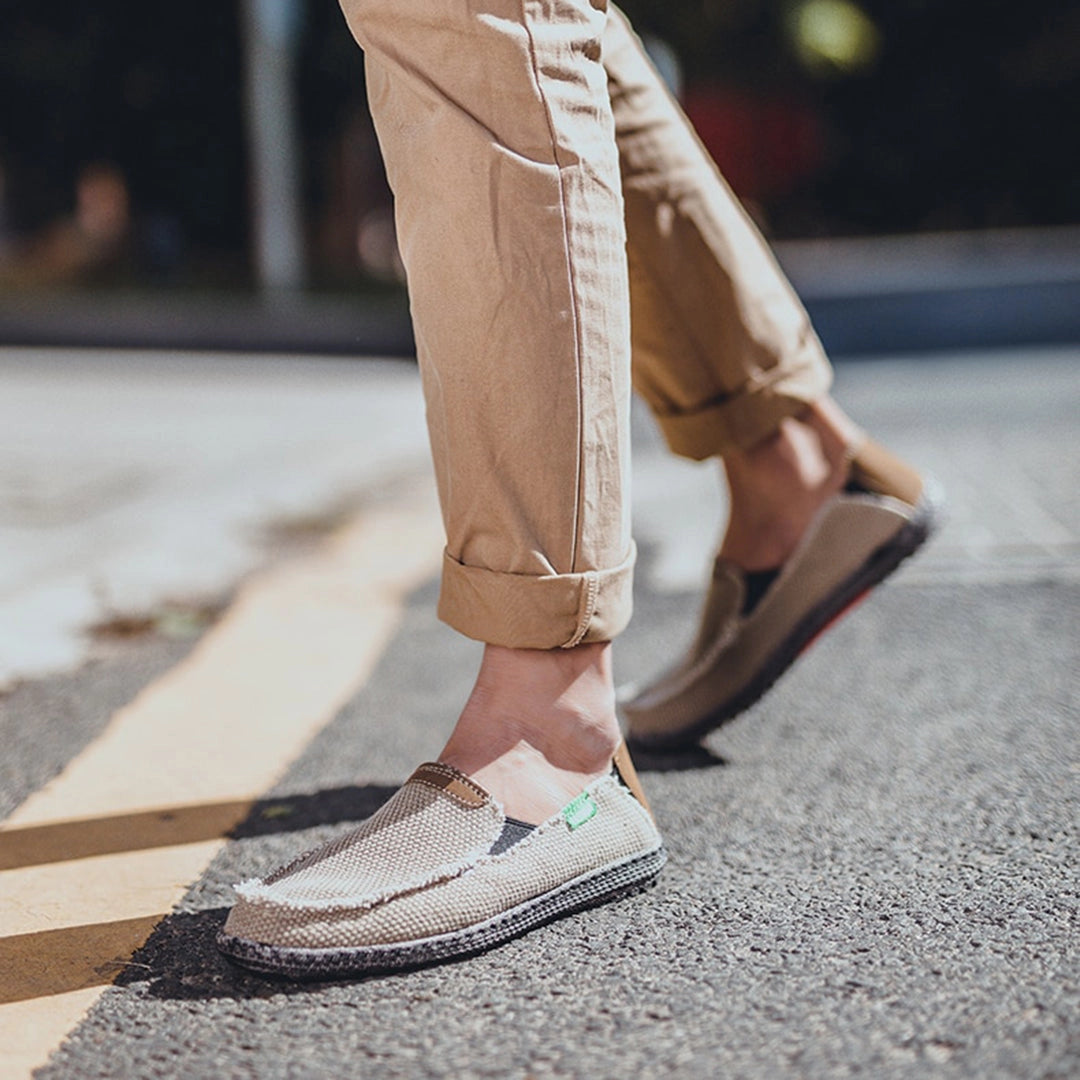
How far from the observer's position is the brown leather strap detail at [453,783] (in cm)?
103

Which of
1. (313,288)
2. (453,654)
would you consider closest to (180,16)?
(313,288)

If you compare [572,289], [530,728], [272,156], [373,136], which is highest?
[572,289]

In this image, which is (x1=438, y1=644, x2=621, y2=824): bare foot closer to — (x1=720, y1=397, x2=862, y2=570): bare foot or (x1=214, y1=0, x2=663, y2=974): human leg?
(x1=214, y1=0, x2=663, y2=974): human leg

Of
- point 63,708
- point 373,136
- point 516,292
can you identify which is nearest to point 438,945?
point 516,292

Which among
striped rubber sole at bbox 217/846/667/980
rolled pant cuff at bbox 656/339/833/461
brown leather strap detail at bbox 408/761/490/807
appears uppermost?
rolled pant cuff at bbox 656/339/833/461

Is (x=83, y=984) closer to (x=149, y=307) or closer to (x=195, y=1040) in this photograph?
(x=195, y=1040)

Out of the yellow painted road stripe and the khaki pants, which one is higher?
the khaki pants

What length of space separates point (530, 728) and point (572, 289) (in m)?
0.33

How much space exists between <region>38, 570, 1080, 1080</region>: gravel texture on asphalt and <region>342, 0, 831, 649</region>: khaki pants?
25cm

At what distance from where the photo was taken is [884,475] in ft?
4.67

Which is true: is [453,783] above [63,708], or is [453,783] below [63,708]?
above

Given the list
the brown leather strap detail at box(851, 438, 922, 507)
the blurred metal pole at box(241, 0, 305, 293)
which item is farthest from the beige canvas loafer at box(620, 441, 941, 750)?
the blurred metal pole at box(241, 0, 305, 293)

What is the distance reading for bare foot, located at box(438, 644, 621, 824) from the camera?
1053 millimetres

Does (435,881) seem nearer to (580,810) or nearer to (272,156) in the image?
(580,810)
